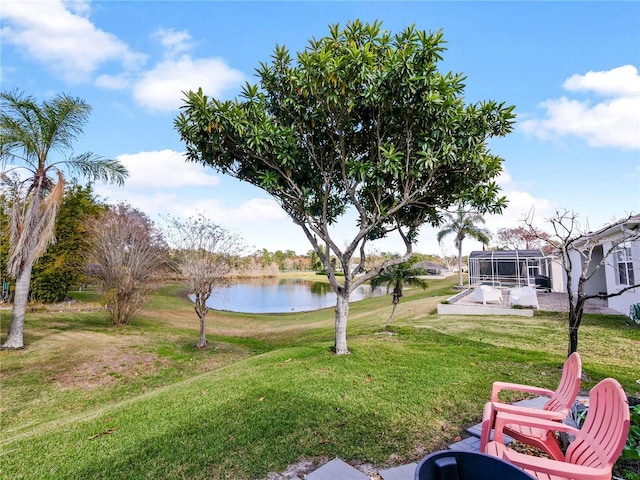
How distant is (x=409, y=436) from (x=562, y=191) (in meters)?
8.83

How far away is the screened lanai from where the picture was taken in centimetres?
2122

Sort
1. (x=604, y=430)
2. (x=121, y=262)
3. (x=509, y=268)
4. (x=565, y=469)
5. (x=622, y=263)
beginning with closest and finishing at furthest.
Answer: (x=565, y=469), (x=604, y=430), (x=622, y=263), (x=121, y=262), (x=509, y=268)

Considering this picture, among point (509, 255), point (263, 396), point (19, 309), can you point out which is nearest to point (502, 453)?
point (263, 396)

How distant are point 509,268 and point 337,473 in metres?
24.7

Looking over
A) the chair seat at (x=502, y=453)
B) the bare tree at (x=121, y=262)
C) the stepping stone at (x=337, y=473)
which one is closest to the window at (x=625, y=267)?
the chair seat at (x=502, y=453)

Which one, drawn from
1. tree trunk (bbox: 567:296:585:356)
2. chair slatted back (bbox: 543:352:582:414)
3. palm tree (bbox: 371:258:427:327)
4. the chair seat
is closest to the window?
palm tree (bbox: 371:258:427:327)

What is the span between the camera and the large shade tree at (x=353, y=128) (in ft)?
17.4

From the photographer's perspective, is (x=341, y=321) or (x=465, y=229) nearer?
(x=341, y=321)

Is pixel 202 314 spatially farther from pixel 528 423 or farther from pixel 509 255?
pixel 509 255

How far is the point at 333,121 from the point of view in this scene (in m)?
5.99

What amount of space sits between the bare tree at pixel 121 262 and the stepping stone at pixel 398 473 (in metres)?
13.4

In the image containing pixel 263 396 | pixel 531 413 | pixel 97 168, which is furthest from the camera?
pixel 97 168

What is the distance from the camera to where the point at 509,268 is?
76.2ft

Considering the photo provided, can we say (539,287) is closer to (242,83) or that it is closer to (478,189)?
(478,189)
